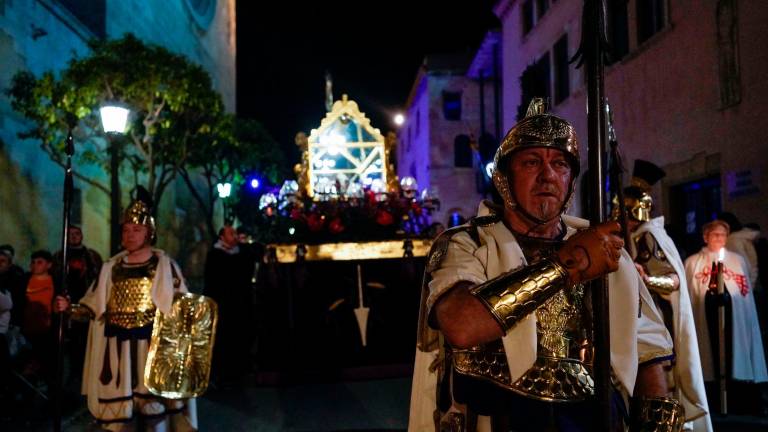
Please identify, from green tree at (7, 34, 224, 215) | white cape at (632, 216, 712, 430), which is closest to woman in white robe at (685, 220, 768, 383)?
white cape at (632, 216, 712, 430)

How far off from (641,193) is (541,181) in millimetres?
3782

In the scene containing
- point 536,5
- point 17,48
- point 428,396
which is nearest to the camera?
point 428,396

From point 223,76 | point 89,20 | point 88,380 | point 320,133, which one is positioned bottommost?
point 88,380

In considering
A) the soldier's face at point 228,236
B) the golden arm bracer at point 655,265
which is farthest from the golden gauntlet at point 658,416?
the soldier's face at point 228,236

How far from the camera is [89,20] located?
69.0 ft

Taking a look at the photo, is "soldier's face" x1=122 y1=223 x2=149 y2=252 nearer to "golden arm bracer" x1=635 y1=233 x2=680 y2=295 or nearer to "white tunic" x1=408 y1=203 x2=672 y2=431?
"white tunic" x1=408 y1=203 x2=672 y2=431

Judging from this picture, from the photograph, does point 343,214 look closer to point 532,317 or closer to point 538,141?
point 538,141

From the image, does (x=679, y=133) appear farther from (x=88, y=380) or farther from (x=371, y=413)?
(x=88, y=380)

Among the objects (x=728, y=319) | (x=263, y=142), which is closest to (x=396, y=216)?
(x=728, y=319)

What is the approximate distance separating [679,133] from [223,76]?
111ft

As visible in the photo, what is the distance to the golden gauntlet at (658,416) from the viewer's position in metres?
2.28

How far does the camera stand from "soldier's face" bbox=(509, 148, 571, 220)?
7.75 feet

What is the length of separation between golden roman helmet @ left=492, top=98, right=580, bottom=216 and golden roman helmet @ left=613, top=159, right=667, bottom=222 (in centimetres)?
343

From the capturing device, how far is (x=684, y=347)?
14.9 feet
